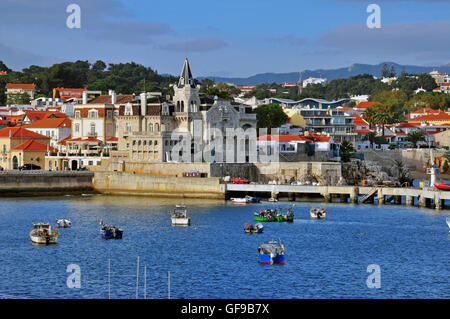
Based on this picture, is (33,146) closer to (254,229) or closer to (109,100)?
(109,100)

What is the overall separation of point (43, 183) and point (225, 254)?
5234 cm

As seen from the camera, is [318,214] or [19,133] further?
[19,133]

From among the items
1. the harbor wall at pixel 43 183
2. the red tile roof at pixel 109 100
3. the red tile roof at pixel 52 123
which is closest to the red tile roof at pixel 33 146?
the red tile roof at pixel 52 123

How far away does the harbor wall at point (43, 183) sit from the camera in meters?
104

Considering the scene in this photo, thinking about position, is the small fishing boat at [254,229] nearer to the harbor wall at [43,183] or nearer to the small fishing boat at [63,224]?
the small fishing boat at [63,224]

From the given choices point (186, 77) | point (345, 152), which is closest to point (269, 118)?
point (345, 152)

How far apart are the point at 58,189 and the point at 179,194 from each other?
17.5 meters

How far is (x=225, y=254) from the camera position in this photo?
60.4 meters

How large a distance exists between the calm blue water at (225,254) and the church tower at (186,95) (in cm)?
3172
